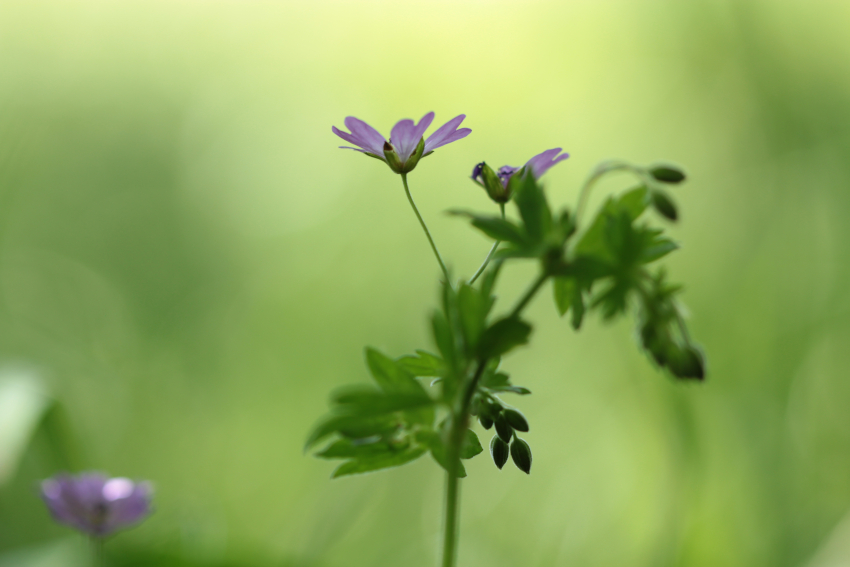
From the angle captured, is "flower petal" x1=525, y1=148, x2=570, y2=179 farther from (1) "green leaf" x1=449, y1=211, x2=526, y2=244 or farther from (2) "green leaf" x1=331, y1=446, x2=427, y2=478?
(2) "green leaf" x1=331, y1=446, x2=427, y2=478

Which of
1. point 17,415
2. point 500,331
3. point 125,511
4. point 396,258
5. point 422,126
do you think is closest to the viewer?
point 500,331

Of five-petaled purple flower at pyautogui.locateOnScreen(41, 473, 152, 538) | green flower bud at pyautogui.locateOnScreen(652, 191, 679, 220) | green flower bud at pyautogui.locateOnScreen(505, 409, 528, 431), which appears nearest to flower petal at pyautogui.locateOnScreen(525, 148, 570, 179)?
green flower bud at pyautogui.locateOnScreen(652, 191, 679, 220)

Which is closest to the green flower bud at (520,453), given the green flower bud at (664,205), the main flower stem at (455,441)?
the main flower stem at (455,441)

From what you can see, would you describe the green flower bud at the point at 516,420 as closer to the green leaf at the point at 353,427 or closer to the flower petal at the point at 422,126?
the green leaf at the point at 353,427

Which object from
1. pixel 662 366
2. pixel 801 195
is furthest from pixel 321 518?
pixel 801 195

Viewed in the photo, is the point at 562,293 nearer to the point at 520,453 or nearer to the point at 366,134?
the point at 520,453

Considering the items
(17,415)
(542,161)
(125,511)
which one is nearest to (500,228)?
(542,161)
